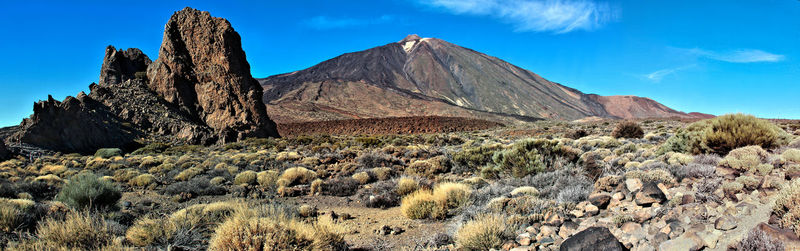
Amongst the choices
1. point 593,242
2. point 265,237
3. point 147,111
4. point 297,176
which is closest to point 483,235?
point 593,242

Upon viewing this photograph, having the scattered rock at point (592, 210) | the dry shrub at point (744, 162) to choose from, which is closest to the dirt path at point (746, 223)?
the scattered rock at point (592, 210)

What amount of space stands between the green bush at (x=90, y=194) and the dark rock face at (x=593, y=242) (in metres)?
7.66

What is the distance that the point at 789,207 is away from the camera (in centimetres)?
308

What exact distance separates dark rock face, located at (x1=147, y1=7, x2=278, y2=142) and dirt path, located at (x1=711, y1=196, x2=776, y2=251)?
3114 centimetres

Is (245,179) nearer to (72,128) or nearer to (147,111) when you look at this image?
(72,128)

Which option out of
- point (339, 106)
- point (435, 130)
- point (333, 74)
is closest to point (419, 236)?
point (435, 130)

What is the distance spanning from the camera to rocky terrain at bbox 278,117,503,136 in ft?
161

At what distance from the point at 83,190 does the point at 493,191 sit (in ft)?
25.4

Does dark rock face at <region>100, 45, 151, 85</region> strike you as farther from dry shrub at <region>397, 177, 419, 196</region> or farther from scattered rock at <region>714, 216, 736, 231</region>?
scattered rock at <region>714, 216, 736, 231</region>

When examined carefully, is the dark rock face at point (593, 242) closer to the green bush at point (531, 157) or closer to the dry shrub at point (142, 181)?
the green bush at point (531, 157)

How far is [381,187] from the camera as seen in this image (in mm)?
9219

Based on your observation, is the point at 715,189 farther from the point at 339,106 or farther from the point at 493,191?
the point at 339,106

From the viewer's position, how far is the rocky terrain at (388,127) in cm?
4906

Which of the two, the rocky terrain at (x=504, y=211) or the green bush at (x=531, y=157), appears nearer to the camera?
the rocky terrain at (x=504, y=211)
